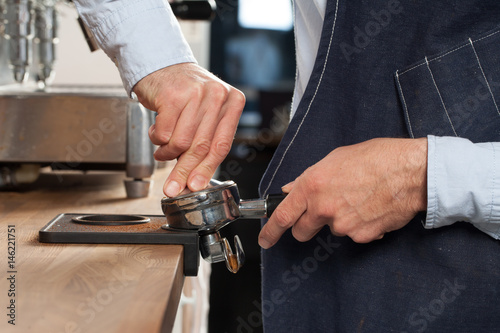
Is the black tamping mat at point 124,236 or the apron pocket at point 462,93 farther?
the apron pocket at point 462,93

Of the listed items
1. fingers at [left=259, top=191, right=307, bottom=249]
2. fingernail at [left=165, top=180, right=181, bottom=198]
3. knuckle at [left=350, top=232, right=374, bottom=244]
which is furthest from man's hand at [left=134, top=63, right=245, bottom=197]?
knuckle at [left=350, top=232, right=374, bottom=244]

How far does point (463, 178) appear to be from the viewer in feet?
2.24

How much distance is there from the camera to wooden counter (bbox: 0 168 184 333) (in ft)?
1.42

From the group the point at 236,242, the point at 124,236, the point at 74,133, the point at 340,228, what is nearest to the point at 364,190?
the point at 340,228

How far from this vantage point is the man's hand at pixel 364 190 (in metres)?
0.71

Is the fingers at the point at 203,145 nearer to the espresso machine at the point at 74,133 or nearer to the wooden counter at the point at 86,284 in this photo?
the wooden counter at the point at 86,284

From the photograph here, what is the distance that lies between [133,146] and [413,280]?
22.3 inches

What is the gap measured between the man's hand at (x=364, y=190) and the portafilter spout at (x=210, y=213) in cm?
6

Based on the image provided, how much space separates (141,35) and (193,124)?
0.16 m

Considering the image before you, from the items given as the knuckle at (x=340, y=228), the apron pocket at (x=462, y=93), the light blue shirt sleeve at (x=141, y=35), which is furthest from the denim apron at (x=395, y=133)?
the light blue shirt sleeve at (x=141, y=35)

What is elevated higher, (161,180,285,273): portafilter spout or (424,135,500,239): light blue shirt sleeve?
(424,135,500,239): light blue shirt sleeve

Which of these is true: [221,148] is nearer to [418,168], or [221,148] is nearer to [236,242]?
[236,242]

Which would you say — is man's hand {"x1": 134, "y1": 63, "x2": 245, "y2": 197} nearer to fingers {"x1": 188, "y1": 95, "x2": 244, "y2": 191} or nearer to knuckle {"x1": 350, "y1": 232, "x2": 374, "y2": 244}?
fingers {"x1": 188, "y1": 95, "x2": 244, "y2": 191}

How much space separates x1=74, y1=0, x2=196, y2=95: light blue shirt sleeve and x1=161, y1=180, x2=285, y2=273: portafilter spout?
191 millimetres
